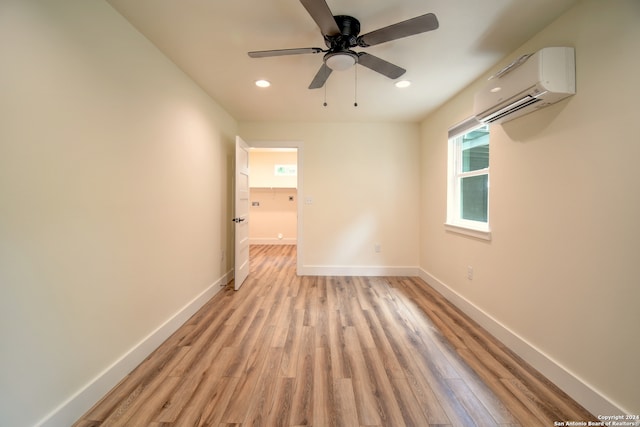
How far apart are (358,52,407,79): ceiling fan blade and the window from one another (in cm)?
121

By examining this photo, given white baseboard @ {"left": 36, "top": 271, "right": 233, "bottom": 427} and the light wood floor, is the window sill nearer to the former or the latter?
the light wood floor

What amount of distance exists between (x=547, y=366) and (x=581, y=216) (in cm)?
103

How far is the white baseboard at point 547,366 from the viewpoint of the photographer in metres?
1.33

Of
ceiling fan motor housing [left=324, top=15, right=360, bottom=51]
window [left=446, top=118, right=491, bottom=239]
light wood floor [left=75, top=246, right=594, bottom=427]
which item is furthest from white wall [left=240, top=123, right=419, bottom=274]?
ceiling fan motor housing [left=324, top=15, right=360, bottom=51]

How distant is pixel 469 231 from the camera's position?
2.55m

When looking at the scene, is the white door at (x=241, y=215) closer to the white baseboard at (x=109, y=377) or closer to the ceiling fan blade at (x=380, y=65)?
the white baseboard at (x=109, y=377)

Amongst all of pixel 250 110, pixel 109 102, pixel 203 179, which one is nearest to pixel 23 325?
pixel 109 102

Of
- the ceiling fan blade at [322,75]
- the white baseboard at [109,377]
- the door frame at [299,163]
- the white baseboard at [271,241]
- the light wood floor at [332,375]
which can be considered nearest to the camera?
the white baseboard at [109,377]

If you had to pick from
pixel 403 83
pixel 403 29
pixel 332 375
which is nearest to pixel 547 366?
pixel 332 375

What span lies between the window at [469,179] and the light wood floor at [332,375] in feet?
3.32

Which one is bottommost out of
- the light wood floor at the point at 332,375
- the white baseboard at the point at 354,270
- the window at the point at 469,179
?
the light wood floor at the point at 332,375

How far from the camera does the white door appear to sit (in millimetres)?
3191

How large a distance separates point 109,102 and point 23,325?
1.28 meters

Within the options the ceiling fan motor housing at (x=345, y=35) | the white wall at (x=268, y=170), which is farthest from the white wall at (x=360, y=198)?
the white wall at (x=268, y=170)
